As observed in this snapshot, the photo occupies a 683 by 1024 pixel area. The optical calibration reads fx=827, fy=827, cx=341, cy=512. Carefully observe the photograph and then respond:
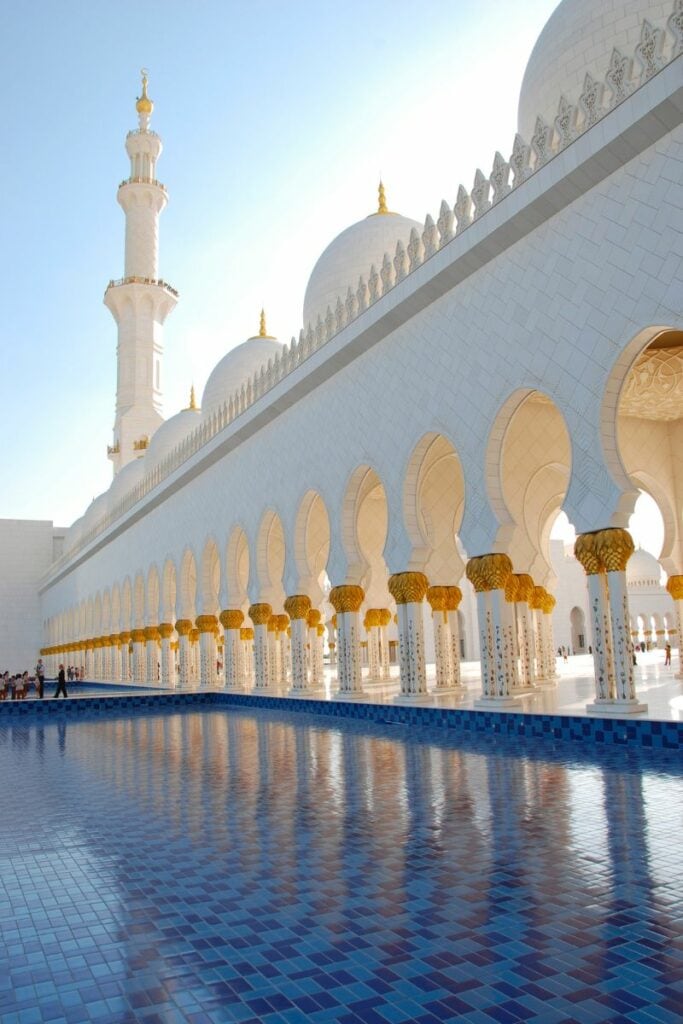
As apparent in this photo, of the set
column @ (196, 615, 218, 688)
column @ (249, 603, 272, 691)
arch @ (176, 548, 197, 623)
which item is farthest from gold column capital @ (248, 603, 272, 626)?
arch @ (176, 548, 197, 623)

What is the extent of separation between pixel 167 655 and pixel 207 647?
267 centimetres

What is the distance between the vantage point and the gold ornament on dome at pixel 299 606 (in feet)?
32.9

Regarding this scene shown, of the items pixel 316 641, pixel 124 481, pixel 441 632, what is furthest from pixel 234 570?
pixel 124 481

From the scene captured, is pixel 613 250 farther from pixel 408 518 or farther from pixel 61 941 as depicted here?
pixel 61 941

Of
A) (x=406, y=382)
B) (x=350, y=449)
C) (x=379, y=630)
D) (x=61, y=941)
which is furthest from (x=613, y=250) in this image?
(x=379, y=630)

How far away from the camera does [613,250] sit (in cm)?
550

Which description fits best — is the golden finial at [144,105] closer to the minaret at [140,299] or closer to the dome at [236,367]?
the minaret at [140,299]

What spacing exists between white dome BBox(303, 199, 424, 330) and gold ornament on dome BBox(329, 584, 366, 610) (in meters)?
3.78

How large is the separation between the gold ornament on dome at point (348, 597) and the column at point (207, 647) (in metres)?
5.19

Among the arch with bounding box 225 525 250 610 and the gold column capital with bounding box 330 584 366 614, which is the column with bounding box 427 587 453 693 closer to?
the gold column capital with bounding box 330 584 366 614

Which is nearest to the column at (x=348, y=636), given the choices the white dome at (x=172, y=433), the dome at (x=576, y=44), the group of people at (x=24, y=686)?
the dome at (x=576, y=44)

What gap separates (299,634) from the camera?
10125 mm

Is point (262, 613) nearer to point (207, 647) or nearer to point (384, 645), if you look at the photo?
point (384, 645)

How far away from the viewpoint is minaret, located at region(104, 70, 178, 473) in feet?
72.8
